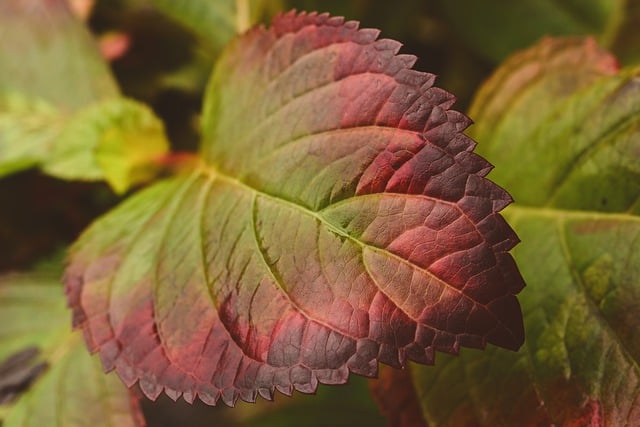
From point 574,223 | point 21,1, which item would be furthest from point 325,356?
point 21,1

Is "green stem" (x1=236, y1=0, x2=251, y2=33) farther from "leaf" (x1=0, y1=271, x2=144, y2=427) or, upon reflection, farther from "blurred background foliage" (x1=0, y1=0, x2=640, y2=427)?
"leaf" (x1=0, y1=271, x2=144, y2=427)

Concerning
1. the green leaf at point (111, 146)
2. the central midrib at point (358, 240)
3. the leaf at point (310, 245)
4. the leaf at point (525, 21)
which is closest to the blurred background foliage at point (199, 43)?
the leaf at point (525, 21)

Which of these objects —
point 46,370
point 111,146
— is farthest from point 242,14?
→ point 46,370

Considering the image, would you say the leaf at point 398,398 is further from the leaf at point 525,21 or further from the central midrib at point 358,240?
the leaf at point 525,21

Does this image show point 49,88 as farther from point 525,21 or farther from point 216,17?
point 525,21

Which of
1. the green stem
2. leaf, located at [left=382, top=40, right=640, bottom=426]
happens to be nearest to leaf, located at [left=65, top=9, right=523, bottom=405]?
leaf, located at [left=382, top=40, right=640, bottom=426]

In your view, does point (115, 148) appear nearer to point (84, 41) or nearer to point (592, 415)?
point (84, 41)
